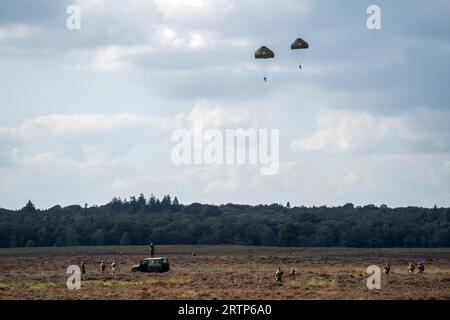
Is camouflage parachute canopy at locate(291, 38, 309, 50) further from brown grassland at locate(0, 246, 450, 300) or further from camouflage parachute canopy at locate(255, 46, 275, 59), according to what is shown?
brown grassland at locate(0, 246, 450, 300)

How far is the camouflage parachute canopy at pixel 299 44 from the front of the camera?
231 feet

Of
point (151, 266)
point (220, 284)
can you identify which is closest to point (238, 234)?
point (151, 266)

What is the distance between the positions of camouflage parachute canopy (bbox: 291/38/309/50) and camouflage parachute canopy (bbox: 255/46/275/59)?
186 centimetres

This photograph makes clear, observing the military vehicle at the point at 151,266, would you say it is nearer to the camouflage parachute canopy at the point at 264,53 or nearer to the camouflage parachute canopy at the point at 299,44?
the camouflage parachute canopy at the point at 264,53

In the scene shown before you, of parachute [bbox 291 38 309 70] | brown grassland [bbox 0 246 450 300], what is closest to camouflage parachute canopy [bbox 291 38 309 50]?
parachute [bbox 291 38 309 70]

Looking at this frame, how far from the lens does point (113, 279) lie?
66.2m

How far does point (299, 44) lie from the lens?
70.9m

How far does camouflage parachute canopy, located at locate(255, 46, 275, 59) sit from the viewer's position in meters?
70.9

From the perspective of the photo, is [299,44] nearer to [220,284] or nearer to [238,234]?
[220,284]

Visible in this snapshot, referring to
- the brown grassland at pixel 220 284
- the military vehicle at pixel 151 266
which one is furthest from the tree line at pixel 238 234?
the military vehicle at pixel 151 266

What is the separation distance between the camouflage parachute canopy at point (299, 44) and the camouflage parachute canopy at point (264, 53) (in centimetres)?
186
